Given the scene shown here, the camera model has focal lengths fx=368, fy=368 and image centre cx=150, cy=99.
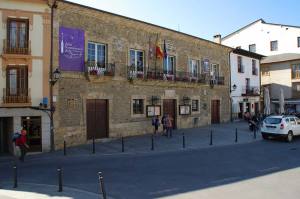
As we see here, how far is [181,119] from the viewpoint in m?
29.9

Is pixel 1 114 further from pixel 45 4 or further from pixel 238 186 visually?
pixel 238 186

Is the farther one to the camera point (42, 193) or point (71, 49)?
point (71, 49)

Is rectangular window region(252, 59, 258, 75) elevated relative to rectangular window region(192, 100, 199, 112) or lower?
elevated

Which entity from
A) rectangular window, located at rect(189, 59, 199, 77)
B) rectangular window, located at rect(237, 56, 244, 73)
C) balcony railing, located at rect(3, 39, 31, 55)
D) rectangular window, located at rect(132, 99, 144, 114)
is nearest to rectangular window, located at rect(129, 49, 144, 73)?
rectangular window, located at rect(132, 99, 144, 114)

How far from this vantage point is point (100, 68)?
75.9 feet

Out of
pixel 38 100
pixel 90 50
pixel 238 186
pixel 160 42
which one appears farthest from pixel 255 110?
pixel 238 186

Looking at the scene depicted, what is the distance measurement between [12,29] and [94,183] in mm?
11453

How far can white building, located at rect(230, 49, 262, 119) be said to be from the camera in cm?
3712

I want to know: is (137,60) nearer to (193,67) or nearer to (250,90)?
A: (193,67)

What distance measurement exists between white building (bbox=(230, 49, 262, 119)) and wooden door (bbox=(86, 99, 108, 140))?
56.3 ft

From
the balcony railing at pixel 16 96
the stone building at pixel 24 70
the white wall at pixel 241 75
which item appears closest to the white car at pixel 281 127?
the white wall at pixel 241 75

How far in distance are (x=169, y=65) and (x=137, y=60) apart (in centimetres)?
376

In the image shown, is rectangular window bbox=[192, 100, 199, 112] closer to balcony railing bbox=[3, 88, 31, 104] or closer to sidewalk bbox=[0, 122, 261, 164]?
sidewalk bbox=[0, 122, 261, 164]

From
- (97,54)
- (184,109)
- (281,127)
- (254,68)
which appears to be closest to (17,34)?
(97,54)
